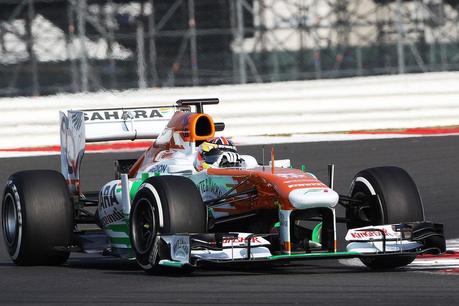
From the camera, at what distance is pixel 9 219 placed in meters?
11.2

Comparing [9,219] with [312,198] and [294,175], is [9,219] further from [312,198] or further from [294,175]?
[312,198]

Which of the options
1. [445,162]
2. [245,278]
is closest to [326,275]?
[245,278]

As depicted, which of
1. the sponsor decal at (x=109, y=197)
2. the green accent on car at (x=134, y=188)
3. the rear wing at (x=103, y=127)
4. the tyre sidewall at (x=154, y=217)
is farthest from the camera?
the rear wing at (x=103, y=127)

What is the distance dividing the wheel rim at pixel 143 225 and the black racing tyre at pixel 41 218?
0.92 metres

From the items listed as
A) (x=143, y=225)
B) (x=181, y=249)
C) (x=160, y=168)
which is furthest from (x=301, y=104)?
(x=181, y=249)

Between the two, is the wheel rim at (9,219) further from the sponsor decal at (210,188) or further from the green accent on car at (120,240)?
the sponsor decal at (210,188)

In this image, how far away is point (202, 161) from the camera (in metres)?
10.6

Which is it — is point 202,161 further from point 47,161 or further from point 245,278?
point 47,161

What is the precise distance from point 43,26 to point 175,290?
551 inches

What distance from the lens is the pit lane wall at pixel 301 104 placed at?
21.4 m

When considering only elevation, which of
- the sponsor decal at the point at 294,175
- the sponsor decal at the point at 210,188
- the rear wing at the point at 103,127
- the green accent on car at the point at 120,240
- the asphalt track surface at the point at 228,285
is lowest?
the asphalt track surface at the point at 228,285

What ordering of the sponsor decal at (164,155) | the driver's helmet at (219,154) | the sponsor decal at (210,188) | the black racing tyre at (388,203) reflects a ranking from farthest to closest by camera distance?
1. the sponsor decal at (164,155)
2. the driver's helmet at (219,154)
3. the sponsor decal at (210,188)
4. the black racing tyre at (388,203)

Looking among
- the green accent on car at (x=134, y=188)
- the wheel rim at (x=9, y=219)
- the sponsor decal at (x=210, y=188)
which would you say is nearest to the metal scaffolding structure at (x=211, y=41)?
the wheel rim at (x=9, y=219)

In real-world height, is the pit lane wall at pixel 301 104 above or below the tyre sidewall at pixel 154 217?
above
